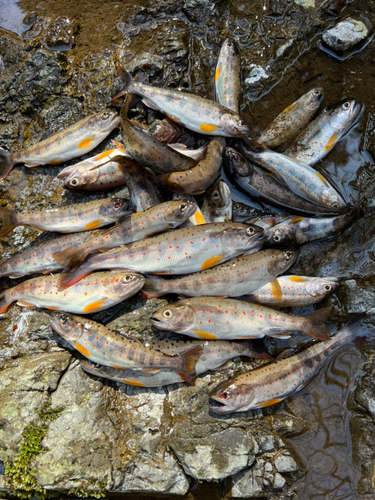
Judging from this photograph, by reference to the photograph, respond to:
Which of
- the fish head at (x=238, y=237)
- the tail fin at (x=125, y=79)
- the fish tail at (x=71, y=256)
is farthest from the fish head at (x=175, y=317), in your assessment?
the tail fin at (x=125, y=79)

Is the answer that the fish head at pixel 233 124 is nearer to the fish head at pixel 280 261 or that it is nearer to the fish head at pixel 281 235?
the fish head at pixel 281 235

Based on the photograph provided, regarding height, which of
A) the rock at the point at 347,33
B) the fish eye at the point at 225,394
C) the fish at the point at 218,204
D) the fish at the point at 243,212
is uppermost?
the rock at the point at 347,33

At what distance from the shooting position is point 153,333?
5020mm

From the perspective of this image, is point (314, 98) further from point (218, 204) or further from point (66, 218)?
point (66, 218)

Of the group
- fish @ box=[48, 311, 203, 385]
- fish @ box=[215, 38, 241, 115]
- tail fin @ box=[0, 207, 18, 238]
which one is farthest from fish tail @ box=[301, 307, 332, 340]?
tail fin @ box=[0, 207, 18, 238]

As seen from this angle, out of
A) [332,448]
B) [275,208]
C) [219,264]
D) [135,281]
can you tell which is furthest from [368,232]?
[135,281]

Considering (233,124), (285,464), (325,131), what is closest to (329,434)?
(285,464)

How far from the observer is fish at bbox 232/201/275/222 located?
5516 millimetres

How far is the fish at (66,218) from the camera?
17.0ft

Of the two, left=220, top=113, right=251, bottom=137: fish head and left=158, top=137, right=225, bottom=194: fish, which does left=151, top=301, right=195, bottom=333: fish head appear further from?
left=220, top=113, right=251, bottom=137: fish head

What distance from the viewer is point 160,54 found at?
5984mm

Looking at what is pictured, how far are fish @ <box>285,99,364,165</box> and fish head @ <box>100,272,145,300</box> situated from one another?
3265 mm

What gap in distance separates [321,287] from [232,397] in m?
2.04

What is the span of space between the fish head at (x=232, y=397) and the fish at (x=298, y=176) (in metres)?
3.07
